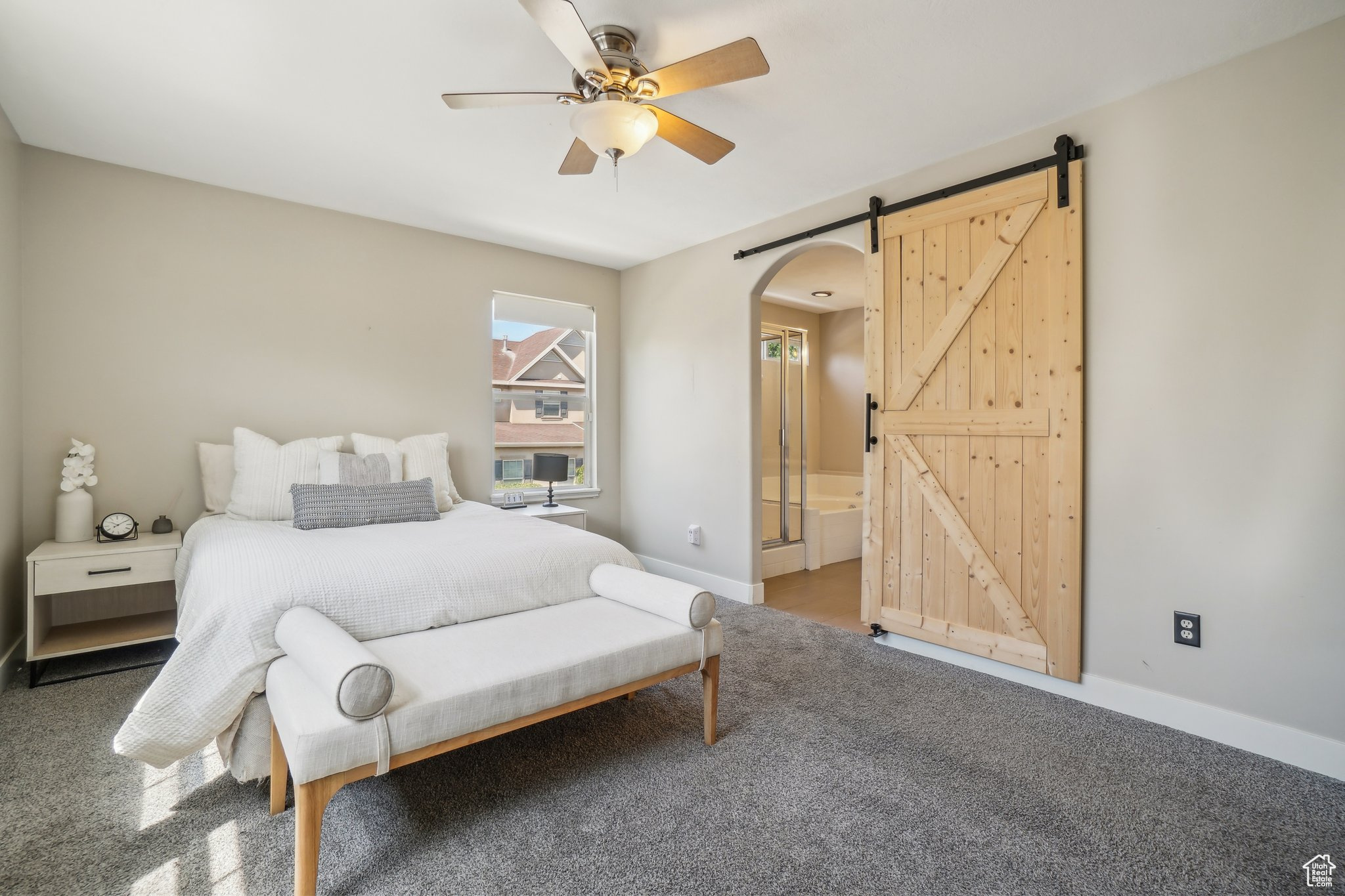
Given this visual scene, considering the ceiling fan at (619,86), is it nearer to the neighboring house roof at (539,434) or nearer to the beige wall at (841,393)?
the neighboring house roof at (539,434)

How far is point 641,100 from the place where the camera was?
229 centimetres

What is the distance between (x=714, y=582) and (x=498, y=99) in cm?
323

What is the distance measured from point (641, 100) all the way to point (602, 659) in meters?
2.00

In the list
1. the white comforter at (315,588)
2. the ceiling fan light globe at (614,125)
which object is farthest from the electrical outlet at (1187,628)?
the ceiling fan light globe at (614,125)

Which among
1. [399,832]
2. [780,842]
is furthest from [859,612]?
[399,832]

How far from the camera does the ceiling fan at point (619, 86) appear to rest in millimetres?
1864

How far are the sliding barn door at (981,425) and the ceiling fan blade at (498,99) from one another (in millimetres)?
1953

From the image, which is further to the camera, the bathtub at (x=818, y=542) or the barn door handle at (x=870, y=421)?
the bathtub at (x=818, y=542)

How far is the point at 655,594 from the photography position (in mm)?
2258

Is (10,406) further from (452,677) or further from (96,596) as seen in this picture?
(452,677)

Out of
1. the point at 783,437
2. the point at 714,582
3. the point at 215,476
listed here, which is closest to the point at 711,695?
the point at 714,582

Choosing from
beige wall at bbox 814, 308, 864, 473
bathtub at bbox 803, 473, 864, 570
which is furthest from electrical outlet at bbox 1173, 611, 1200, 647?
beige wall at bbox 814, 308, 864, 473

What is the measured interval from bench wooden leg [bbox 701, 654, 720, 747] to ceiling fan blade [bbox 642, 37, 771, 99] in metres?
1.94

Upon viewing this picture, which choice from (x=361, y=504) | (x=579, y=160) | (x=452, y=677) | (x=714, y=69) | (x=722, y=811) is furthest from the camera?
(x=361, y=504)
